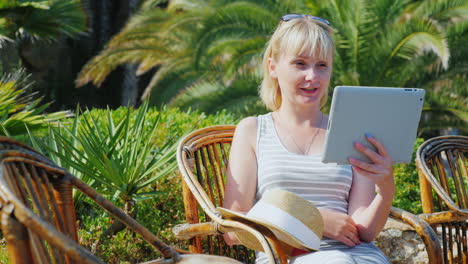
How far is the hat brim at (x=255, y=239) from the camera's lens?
2.20 metres

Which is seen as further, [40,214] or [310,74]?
[310,74]

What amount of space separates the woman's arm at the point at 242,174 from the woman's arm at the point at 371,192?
428mm

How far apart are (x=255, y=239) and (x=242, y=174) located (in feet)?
1.18

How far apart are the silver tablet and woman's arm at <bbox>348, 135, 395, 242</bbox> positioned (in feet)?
0.10

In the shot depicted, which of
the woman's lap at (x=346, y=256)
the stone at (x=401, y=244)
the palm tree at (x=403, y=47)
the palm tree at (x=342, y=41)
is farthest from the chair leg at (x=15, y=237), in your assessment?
the palm tree at (x=403, y=47)

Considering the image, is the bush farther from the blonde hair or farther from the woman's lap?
the woman's lap

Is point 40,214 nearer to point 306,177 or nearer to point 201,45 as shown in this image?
point 306,177

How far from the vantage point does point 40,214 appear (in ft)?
6.40

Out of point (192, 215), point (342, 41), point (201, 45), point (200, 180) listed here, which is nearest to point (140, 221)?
point (200, 180)

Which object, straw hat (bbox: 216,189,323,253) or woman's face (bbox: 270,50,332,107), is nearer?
straw hat (bbox: 216,189,323,253)

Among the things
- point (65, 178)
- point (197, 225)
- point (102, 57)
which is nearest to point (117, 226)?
point (197, 225)

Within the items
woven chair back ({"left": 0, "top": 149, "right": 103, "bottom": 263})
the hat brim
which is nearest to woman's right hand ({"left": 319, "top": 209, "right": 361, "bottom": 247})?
the hat brim

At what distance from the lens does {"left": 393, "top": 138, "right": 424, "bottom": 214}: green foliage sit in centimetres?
538

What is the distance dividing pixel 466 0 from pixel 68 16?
751 centimetres
